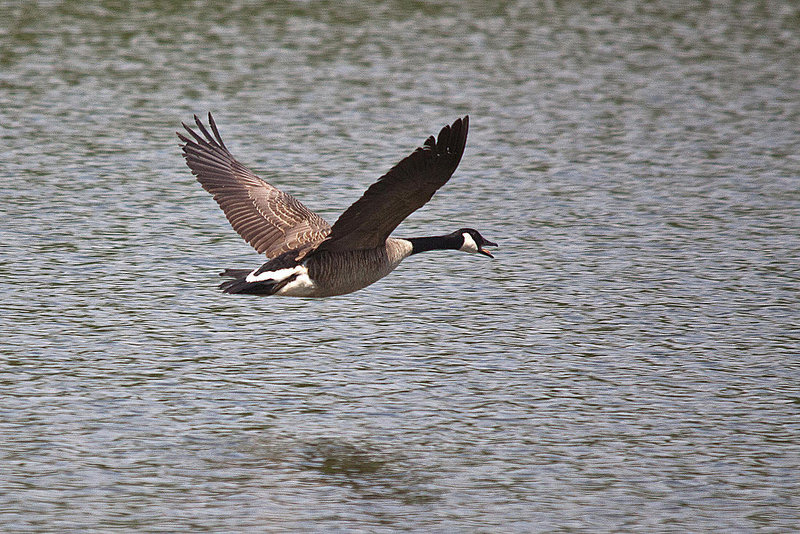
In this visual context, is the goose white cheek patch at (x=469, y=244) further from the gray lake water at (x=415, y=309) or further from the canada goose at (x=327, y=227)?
the gray lake water at (x=415, y=309)

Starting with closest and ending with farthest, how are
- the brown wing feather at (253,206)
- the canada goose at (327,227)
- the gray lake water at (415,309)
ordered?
1. the gray lake water at (415,309)
2. the canada goose at (327,227)
3. the brown wing feather at (253,206)

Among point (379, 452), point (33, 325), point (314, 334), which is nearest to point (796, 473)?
point (379, 452)

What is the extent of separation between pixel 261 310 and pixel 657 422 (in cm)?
309

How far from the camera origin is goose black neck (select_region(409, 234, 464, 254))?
848 cm

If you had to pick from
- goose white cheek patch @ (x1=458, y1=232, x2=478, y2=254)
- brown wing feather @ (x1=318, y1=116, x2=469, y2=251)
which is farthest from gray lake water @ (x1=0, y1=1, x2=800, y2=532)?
brown wing feather @ (x1=318, y1=116, x2=469, y2=251)

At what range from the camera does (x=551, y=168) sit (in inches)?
502

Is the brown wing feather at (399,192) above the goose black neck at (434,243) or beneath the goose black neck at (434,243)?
above

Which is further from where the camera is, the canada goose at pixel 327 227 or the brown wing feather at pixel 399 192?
the canada goose at pixel 327 227

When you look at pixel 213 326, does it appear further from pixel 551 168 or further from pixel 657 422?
pixel 551 168

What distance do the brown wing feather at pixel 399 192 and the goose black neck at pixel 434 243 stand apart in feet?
1.81

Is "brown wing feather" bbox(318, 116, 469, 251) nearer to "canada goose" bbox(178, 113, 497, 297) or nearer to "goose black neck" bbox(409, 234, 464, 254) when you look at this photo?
"canada goose" bbox(178, 113, 497, 297)

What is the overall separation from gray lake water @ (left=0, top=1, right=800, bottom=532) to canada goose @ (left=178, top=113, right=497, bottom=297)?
0.50m

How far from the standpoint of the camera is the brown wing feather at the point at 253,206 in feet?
27.7

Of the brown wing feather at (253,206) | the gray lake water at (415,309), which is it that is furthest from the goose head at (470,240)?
the brown wing feather at (253,206)
